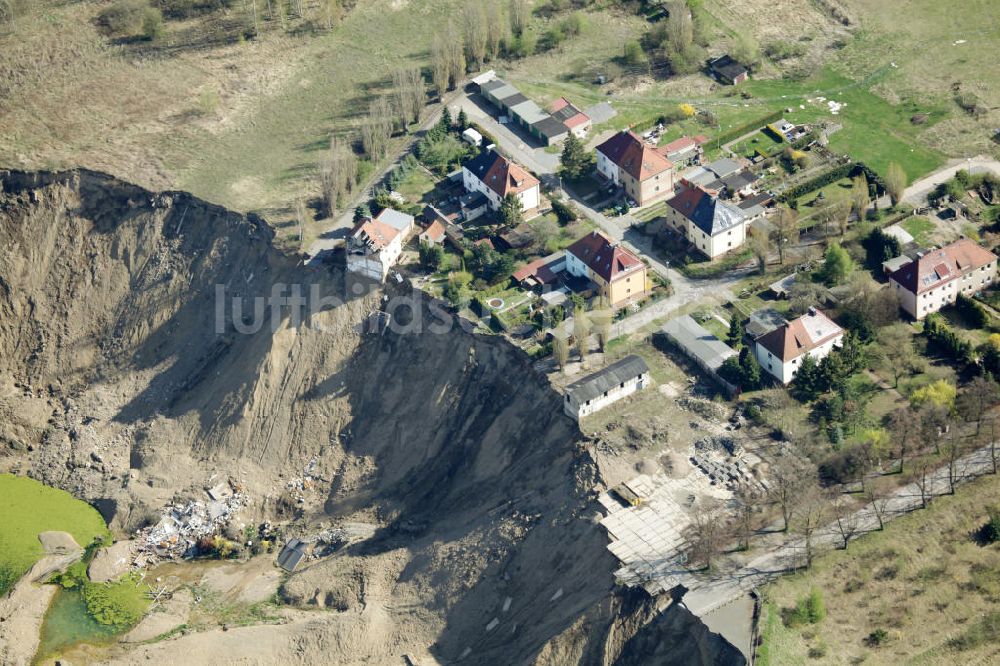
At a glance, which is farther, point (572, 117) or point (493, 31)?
point (493, 31)

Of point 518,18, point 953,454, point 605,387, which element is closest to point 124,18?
point 518,18

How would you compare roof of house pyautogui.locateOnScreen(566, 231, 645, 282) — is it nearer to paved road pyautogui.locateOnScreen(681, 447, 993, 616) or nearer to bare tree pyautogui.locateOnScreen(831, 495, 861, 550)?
bare tree pyautogui.locateOnScreen(831, 495, 861, 550)

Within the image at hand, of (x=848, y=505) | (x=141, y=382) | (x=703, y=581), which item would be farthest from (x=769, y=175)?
(x=141, y=382)

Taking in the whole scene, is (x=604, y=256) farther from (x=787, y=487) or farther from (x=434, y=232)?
(x=787, y=487)

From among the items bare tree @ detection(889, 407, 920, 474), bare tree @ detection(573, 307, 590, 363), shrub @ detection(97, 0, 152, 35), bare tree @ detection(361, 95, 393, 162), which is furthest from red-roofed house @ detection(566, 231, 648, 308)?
shrub @ detection(97, 0, 152, 35)

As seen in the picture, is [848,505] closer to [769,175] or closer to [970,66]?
[769,175]

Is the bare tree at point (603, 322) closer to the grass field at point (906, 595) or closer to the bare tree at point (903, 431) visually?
the bare tree at point (903, 431)
